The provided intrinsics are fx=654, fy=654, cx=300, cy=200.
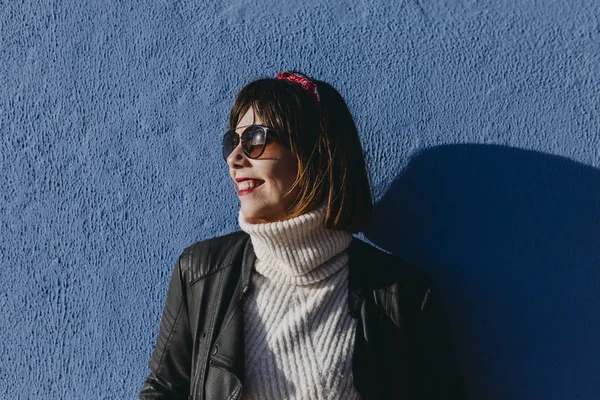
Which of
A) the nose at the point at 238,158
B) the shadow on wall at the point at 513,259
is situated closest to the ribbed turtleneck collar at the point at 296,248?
the nose at the point at 238,158

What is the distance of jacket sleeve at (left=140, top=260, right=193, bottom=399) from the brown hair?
491 millimetres

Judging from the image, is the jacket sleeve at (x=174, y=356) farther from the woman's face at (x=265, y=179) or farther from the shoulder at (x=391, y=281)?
the shoulder at (x=391, y=281)

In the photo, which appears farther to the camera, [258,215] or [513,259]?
[513,259]

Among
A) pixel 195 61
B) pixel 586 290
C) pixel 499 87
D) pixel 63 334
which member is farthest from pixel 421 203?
pixel 63 334

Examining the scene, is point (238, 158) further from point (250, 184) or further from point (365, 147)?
point (365, 147)

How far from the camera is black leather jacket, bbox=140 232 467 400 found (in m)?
2.00

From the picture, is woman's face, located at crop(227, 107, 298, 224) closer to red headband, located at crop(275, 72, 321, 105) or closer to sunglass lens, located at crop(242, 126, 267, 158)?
sunglass lens, located at crop(242, 126, 267, 158)

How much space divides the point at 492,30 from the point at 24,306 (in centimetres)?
204

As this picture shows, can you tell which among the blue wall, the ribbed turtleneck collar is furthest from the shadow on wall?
the ribbed turtleneck collar

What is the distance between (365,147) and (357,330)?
717 millimetres

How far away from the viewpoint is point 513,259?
7.64 ft

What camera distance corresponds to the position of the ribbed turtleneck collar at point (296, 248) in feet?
6.63

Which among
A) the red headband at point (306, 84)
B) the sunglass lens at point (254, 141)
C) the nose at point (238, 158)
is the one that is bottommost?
the nose at point (238, 158)

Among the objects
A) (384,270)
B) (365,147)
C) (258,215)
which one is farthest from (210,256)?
(365,147)
